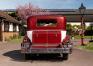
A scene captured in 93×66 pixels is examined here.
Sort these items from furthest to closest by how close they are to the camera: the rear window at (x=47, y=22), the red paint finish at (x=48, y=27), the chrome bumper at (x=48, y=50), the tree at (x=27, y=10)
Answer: the tree at (x=27, y=10) < the rear window at (x=47, y=22) < the red paint finish at (x=48, y=27) < the chrome bumper at (x=48, y=50)

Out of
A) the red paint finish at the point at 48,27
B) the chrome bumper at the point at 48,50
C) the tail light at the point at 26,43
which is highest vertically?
the red paint finish at the point at 48,27

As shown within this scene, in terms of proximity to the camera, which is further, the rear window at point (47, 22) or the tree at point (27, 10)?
the tree at point (27, 10)

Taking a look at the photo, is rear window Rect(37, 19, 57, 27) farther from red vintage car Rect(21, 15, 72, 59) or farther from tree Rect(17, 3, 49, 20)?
tree Rect(17, 3, 49, 20)

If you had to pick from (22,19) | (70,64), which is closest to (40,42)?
(70,64)

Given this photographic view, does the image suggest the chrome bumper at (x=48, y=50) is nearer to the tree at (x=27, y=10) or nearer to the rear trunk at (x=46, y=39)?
the rear trunk at (x=46, y=39)

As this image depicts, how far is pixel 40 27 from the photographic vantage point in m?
19.3

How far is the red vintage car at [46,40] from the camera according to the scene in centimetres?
1806

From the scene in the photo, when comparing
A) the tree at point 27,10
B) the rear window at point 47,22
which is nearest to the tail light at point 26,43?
the rear window at point 47,22

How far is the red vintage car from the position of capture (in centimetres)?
1806

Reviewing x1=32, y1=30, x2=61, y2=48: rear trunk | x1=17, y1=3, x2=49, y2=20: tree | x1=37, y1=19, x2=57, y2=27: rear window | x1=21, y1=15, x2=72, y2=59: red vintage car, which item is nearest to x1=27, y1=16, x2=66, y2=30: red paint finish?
x1=21, y1=15, x2=72, y2=59: red vintage car

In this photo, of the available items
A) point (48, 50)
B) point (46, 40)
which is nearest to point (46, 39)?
point (46, 40)

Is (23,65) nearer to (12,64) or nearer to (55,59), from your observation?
(12,64)

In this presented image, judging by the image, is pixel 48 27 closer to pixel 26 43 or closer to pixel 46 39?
pixel 46 39

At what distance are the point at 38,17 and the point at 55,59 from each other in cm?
231
